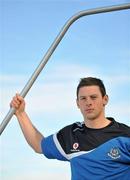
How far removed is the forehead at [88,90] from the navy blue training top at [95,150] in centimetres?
29

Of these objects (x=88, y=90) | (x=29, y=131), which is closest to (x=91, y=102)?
(x=88, y=90)

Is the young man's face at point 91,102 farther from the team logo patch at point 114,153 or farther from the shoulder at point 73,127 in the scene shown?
the team logo patch at point 114,153

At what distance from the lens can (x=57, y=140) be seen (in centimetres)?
411

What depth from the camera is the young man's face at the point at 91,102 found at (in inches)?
155

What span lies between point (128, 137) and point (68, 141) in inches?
20.5

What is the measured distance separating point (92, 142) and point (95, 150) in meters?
0.08

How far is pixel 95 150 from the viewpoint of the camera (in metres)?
Answer: 3.91

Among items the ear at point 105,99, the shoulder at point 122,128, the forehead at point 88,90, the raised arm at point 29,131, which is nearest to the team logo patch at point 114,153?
the shoulder at point 122,128

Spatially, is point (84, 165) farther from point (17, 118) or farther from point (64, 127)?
point (17, 118)

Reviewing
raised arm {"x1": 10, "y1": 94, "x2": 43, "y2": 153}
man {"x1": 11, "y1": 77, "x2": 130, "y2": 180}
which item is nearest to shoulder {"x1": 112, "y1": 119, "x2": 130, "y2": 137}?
man {"x1": 11, "y1": 77, "x2": 130, "y2": 180}

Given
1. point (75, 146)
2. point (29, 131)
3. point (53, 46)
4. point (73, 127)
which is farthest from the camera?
point (29, 131)

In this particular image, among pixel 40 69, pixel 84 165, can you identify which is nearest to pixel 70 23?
pixel 40 69

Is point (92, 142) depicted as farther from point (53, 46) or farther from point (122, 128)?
point (53, 46)

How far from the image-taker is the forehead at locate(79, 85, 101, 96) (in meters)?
4.01
